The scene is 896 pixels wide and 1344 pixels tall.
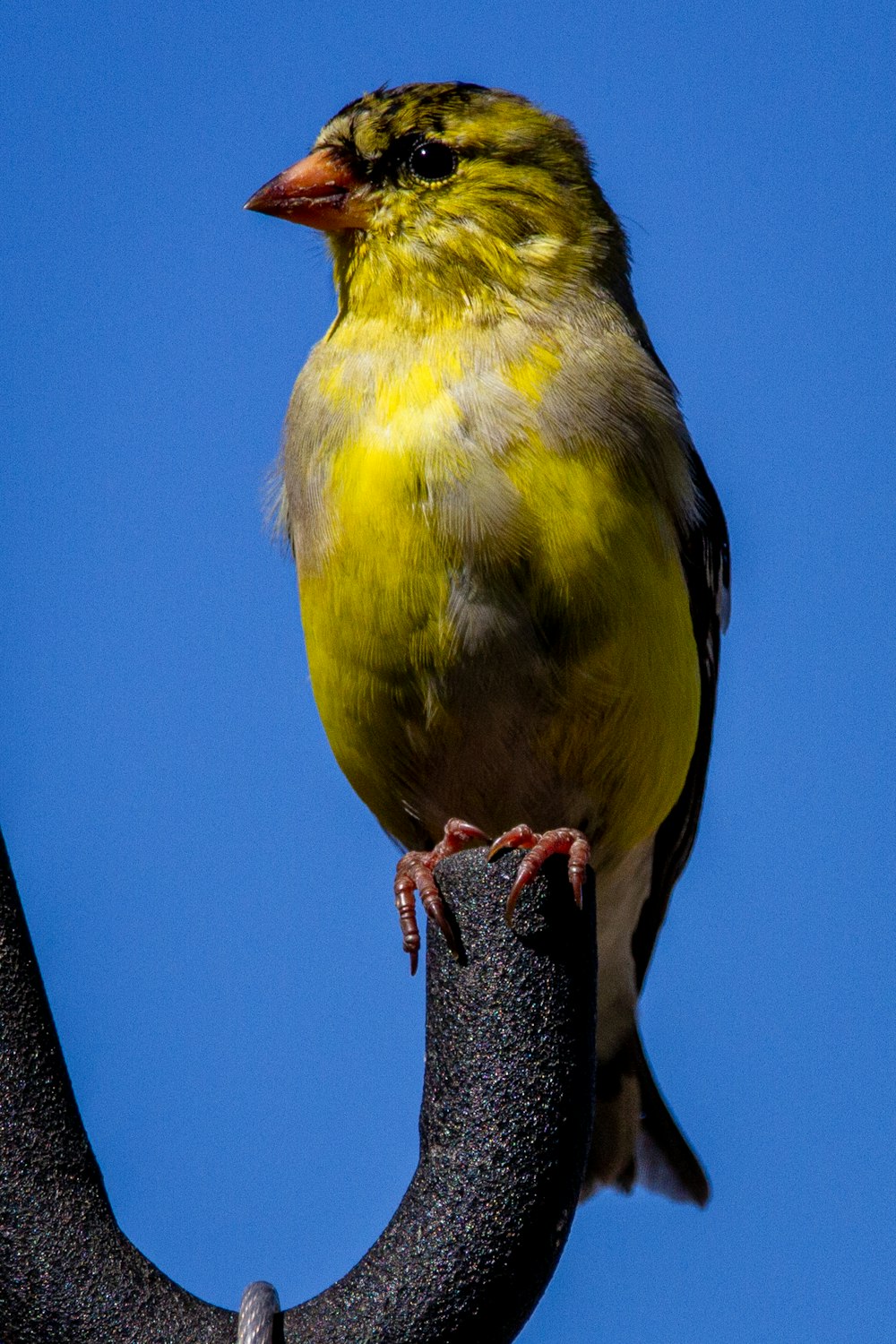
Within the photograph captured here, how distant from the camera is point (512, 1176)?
6.56ft

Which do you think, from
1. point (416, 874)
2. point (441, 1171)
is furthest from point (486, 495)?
point (441, 1171)

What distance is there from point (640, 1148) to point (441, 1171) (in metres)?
2.21

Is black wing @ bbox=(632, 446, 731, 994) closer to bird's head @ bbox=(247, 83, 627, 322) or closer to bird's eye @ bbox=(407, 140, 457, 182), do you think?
bird's head @ bbox=(247, 83, 627, 322)

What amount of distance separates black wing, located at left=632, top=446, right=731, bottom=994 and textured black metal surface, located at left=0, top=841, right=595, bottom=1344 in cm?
168

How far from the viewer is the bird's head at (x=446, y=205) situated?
3.42m

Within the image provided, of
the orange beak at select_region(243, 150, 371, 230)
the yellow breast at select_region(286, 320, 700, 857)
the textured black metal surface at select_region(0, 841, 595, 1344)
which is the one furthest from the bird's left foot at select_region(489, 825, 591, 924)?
the orange beak at select_region(243, 150, 371, 230)

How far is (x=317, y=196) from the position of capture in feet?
11.5

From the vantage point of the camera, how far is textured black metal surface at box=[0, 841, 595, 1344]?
74.8 inches

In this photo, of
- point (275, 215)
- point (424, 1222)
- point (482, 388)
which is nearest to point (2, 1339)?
point (424, 1222)

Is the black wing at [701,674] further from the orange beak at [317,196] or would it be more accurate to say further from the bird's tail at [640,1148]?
the orange beak at [317,196]

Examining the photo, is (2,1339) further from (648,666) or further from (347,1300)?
(648,666)

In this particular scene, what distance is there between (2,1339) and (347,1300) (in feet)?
1.32

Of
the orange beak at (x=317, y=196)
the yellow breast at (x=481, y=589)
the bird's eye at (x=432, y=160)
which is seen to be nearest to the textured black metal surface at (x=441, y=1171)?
the yellow breast at (x=481, y=589)

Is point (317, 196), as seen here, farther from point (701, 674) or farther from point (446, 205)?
point (701, 674)
